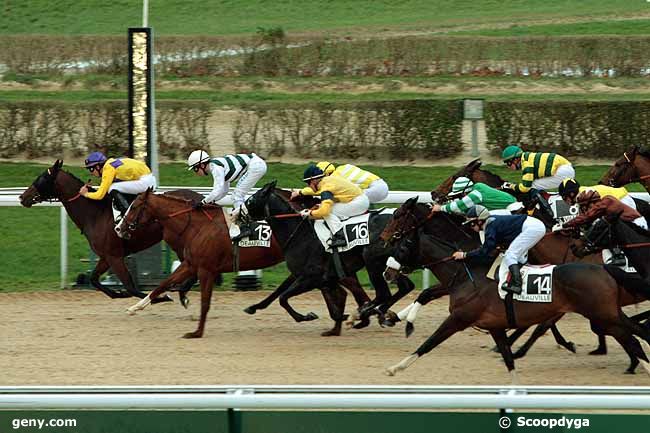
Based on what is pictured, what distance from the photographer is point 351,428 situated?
197 inches

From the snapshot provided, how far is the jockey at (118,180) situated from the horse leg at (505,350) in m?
3.86

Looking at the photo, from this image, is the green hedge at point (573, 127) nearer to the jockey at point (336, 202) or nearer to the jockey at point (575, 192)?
the jockey at point (336, 202)

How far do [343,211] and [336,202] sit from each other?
10 centimetres

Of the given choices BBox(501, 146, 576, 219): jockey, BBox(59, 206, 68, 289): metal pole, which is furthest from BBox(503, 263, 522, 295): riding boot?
BBox(59, 206, 68, 289): metal pole

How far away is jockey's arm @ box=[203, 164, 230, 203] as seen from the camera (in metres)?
10.4

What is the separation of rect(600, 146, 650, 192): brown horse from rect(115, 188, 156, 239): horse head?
12.9 feet

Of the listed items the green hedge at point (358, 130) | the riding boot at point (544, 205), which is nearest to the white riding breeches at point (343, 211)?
the riding boot at point (544, 205)

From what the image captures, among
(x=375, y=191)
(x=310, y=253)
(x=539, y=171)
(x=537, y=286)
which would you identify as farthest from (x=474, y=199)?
(x=539, y=171)

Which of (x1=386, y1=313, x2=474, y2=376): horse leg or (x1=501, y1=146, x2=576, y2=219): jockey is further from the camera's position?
(x1=501, y1=146, x2=576, y2=219): jockey

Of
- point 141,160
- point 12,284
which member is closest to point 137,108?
point 141,160

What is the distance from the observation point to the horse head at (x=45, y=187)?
11.2m

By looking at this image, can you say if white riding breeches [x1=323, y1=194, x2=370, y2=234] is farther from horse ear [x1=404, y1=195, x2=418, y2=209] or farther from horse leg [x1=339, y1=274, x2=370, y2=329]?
horse ear [x1=404, y1=195, x2=418, y2=209]

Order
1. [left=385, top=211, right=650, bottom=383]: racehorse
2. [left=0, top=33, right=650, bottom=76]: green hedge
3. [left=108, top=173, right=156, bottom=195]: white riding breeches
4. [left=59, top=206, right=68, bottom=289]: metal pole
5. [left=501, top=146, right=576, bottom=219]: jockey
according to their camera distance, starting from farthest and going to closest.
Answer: [left=0, top=33, right=650, bottom=76]: green hedge, [left=59, top=206, right=68, bottom=289]: metal pole, [left=108, top=173, right=156, bottom=195]: white riding breeches, [left=501, top=146, right=576, bottom=219]: jockey, [left=385, top=211, right=650, bottom=383]: racehorse

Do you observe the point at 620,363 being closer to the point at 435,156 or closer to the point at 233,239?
the point at 233,239
